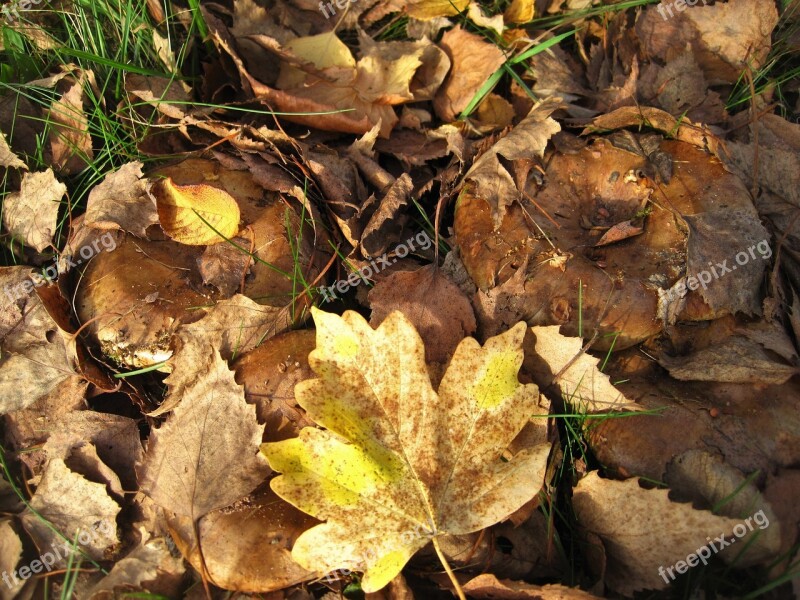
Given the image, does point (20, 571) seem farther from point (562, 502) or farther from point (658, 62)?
point (658, 62)

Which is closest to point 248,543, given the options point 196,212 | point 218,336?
point 218,336

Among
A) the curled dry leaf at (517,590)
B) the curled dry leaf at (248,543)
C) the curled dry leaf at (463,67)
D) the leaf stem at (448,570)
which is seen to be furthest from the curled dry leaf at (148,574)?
the curled dry leaf at (463,67)

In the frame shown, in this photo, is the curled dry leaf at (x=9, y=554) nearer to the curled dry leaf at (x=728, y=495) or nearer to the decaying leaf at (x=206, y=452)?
the decaying leaf at (x=206, y=452)

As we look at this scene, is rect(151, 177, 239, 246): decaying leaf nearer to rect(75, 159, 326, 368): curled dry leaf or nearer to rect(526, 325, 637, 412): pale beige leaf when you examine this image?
rect(75, 159, 326, 368): curled dry leaf

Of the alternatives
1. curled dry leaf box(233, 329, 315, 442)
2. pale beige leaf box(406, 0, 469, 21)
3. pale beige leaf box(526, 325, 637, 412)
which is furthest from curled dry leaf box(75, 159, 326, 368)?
pale beige leaf box(406, 0, 469, 21)

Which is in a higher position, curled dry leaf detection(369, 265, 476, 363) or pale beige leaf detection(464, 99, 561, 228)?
pale beige leaf detection(464, 99, 561, 228)
